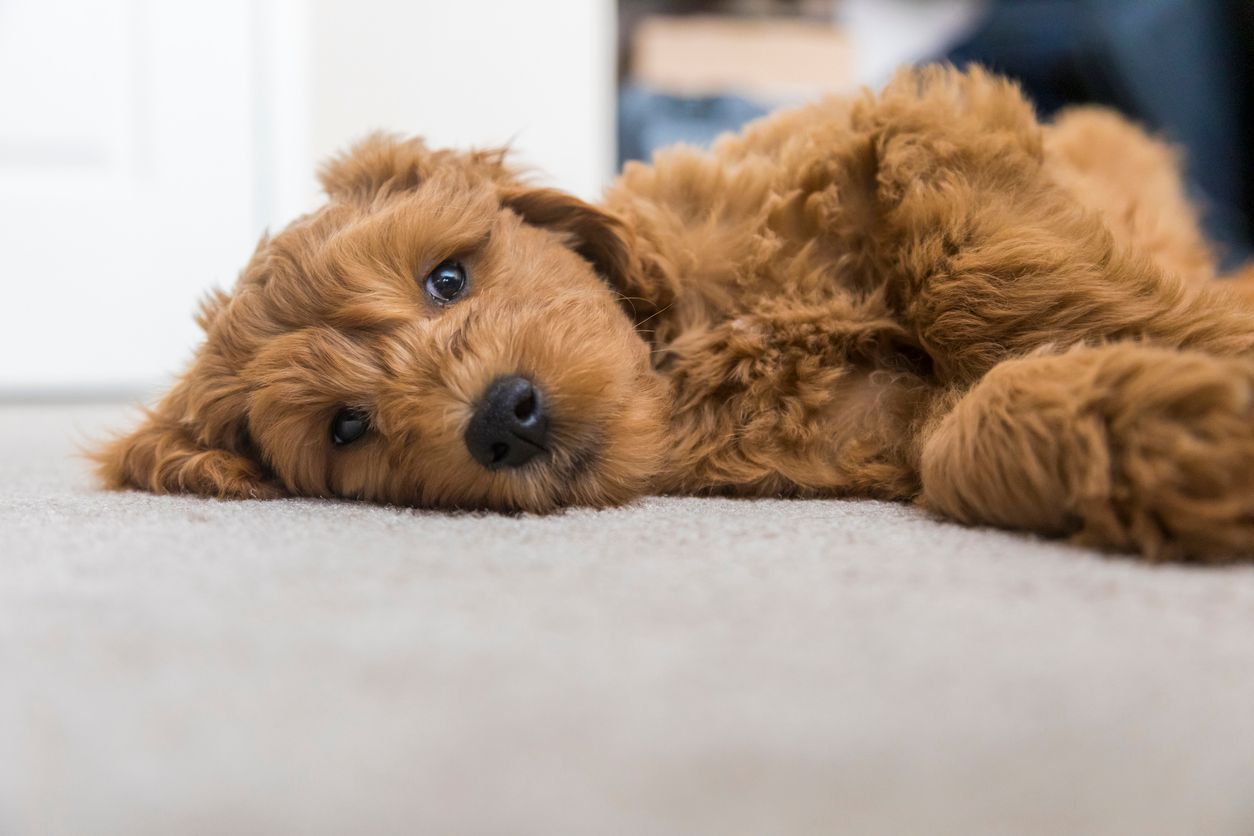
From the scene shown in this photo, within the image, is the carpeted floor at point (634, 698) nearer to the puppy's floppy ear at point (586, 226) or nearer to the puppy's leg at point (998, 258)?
the puppy's leg at point (998, 258)

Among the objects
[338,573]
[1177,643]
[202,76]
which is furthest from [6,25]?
[1177,643]

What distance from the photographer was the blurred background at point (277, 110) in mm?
3803

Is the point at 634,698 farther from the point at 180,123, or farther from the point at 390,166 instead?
the point at 180,123

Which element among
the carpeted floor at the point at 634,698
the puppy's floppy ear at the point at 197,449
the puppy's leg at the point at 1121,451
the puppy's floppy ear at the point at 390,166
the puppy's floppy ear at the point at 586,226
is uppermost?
the puppy's floppy ear at the point at 390,166

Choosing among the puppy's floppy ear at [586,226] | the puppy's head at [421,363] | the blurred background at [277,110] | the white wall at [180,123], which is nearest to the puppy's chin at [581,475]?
the puppy's head at [421,363]

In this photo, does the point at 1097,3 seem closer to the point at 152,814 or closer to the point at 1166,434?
the point at 1166,434

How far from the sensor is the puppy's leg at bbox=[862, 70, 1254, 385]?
52.8 inches

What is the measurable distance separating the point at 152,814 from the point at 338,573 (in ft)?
1.28

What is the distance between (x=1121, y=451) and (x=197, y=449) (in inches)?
53.3

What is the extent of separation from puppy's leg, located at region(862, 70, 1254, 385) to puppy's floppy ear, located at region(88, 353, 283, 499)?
1039 millimetres

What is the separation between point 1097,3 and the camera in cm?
424

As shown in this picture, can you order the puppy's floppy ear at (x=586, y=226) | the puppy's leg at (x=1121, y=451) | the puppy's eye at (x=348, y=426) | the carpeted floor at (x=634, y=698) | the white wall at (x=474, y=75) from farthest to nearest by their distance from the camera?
the white wall at (x=474, y=75), the puppy's floppy ear at (x=586, y=226), the puppy's eye at (x=348, y=426), the puppy's leg at (x=1121, y=451), the carpeted floor at (x=634, y=698)

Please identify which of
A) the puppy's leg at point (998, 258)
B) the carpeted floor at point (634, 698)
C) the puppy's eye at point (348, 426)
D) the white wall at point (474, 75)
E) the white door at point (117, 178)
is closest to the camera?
the carpeted floor at point (634, 698)

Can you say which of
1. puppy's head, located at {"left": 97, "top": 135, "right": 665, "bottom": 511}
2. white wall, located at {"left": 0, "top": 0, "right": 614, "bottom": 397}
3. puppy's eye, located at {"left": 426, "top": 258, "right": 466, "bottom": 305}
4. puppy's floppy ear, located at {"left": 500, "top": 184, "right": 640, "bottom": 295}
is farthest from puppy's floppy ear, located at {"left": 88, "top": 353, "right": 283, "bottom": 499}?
white wall, located at {"left": 0, "top": 0, "right": 614, "bottom": 397}
